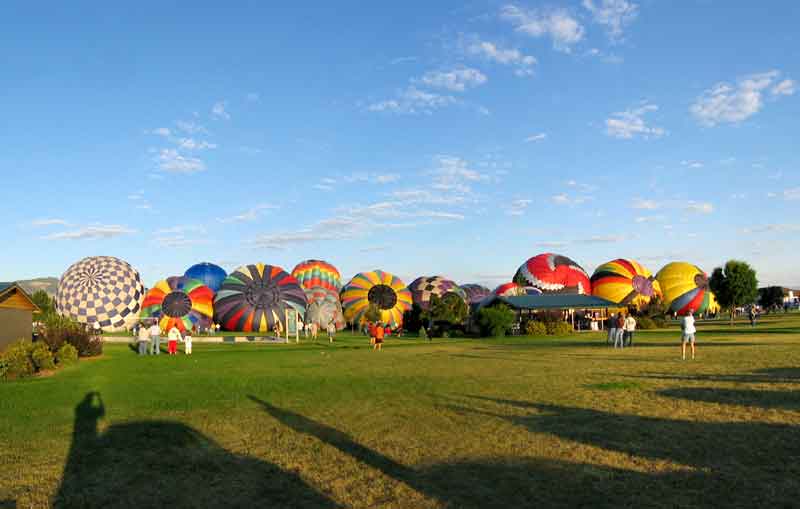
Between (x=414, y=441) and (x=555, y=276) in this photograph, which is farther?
(x=555, y=276)

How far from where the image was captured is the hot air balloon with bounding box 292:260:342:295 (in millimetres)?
62969

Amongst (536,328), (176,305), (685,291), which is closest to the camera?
(536,328)

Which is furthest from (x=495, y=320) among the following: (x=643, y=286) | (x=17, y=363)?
(x=643, y=286)

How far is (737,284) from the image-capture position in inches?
2303

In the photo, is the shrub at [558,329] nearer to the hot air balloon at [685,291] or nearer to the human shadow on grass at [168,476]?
the hot air balloon at [685,291]

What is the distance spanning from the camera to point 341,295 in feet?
201

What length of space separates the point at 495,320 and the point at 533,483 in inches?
1352

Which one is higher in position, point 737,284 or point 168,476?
point 737,284

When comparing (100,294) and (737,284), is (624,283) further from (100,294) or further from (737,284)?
(100,294)

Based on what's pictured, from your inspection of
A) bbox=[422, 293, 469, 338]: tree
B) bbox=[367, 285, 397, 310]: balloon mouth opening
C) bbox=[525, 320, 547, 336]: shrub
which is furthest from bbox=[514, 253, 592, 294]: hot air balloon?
bbox=[525, 320, 547, 336]: shrub

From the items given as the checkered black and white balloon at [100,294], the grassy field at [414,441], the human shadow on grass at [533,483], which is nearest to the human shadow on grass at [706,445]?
the grassy field at [414,441]

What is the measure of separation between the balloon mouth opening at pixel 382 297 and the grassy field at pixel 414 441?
134 ft

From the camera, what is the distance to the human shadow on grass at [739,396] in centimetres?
1024

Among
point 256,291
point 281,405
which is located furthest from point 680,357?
point 256,291
